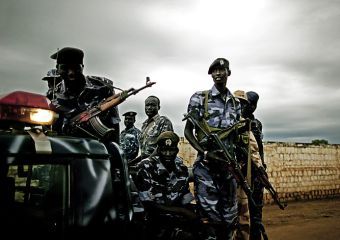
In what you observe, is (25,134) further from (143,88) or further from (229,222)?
(229,222)

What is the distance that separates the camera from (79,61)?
3.24m

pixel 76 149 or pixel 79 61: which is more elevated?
pixel 79 61

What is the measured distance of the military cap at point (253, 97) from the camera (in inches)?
236

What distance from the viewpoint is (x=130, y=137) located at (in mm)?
7348

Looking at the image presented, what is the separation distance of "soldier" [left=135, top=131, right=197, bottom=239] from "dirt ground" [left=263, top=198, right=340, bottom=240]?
403 centimetres

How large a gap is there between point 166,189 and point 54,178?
87.6 inches

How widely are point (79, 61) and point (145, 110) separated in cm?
349

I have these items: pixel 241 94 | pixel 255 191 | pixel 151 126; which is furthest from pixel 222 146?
pixel 151 126

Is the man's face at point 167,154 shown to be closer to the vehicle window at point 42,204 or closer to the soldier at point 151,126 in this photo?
the soldier at point 151,126

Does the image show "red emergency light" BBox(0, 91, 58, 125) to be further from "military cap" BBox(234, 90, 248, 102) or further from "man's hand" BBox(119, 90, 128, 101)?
"military cap" BBox(234, 90, 248, 102)

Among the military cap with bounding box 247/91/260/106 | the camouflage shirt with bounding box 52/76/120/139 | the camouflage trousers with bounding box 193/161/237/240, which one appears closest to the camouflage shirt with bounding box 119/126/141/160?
the military cap with bounding box 247/91/260/106

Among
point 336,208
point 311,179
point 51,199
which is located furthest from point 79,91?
point 311,179

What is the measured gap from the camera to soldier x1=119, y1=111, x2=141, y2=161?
23.0 feet

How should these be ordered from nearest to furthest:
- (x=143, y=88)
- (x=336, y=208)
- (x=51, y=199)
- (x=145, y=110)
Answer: (x=51, y=199) < (x=143, y=88) < (x=145, y=110) < (x=336, y=208)
